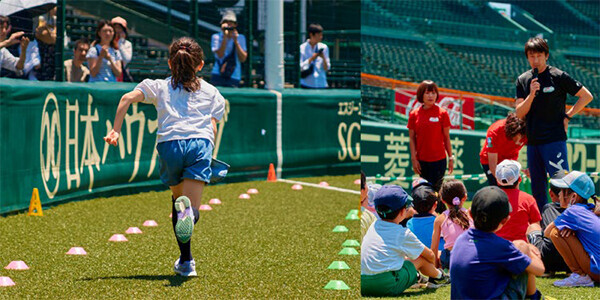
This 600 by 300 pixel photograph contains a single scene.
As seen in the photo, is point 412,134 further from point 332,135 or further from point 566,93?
point 332,135

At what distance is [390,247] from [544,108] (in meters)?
2.05

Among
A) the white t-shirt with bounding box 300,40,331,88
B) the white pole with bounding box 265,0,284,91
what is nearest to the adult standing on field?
the white pole with bounding box 265,0,284,91

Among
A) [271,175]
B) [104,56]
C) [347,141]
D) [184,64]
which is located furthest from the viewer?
[347,141]

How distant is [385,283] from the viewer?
17.5 ft

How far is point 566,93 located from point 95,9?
1011 centimetres

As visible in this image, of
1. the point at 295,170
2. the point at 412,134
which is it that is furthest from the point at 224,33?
the point at 412,134

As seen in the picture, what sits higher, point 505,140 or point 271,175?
point 505,140

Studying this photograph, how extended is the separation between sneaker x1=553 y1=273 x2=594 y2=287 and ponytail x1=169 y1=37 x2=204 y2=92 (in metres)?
2.70

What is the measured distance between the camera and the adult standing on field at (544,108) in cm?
663

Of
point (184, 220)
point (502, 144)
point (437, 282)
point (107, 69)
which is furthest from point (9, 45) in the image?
point (437, 282)

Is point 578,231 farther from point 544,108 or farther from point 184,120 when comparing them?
point 184,120

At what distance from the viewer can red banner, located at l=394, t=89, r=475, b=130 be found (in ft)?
39.9

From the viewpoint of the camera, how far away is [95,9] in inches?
599

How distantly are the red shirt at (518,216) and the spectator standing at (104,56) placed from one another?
6361mm
